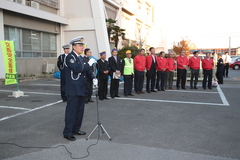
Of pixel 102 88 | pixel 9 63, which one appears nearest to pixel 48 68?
pixel 9 63

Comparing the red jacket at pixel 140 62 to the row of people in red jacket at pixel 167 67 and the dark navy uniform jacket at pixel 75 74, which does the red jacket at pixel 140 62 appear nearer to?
the row of people in red jacket at pixel 167 67

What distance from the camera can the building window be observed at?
1586 cm

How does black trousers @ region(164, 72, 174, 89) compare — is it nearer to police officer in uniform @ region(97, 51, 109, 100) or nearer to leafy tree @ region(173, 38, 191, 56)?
police officer in uniform @ region(97, 51, 109, 100)

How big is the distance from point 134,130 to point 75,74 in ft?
6.37

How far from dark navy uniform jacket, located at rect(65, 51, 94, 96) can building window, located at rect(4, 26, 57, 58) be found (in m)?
12.5

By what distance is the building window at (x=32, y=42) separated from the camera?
52.0 ft

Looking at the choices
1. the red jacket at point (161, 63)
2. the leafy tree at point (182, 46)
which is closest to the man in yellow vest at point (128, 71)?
the red jacket at point (161, 63)

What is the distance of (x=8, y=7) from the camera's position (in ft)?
46.5

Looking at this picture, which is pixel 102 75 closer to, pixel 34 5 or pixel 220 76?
pixel 220 76

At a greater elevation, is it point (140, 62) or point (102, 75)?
point (140, 62)

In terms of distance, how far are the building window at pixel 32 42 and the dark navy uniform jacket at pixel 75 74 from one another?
1247cm

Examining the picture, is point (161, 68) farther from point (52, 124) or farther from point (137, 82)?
point (52, 124)

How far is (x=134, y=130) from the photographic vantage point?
539cm

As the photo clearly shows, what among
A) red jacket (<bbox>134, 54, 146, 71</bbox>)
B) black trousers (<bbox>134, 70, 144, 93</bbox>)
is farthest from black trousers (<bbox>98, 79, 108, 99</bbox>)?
red jacket (<bbox>134, 54, 146, 71</bbox>)
